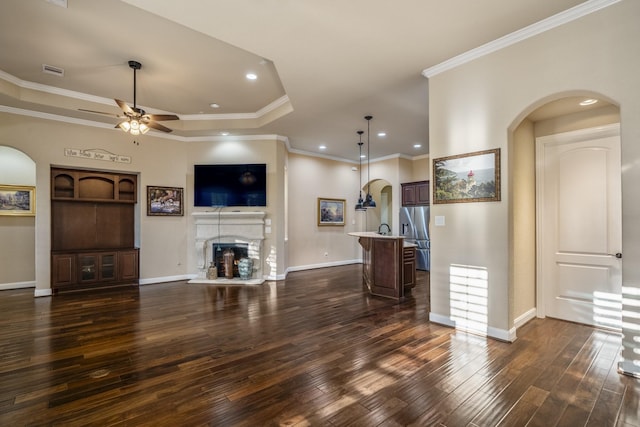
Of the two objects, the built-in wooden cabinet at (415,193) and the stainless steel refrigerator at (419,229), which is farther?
the built-in wooden cabinet at (415,193)

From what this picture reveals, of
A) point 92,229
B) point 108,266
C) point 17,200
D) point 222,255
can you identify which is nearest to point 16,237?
point 17,200

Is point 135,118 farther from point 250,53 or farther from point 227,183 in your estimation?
point 227,183

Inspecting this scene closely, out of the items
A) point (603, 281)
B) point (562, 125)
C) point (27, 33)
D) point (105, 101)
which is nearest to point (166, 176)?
point (105, 101)

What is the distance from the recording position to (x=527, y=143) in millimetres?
3764

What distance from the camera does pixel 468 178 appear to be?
3.35 metres

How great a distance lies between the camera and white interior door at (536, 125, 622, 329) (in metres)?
3.38

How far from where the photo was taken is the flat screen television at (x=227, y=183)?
6.46 meters

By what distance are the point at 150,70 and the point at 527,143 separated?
210 inches

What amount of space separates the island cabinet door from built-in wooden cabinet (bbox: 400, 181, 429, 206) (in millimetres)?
3422

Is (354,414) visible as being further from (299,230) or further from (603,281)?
(299,230)

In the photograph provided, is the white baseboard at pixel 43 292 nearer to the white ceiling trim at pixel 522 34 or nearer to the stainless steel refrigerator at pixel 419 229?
the white ceiling trim at pixel 522 34

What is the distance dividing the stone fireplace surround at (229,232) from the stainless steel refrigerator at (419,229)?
4.01 meters

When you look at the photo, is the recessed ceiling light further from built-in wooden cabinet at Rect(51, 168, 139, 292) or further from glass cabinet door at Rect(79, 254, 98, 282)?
glass cabinet door at Rect(79, 254, 98, 282)

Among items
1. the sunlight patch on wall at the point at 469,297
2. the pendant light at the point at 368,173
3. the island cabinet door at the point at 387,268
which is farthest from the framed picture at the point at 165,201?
the sunlight patch on wall at the point at 469,297
